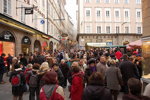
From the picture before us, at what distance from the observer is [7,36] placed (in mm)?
15250

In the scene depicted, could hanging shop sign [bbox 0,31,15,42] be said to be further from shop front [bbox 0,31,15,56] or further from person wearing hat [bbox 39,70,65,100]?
person wearing hat [bbox 39,70,65,100]

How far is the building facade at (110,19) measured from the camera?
4341cm

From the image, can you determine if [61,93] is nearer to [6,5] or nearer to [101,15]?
[6,5]

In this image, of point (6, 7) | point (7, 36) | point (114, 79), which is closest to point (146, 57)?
point (114, 79)

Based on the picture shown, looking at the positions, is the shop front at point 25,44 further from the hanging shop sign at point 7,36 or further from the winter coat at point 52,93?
the winter coat at point 52,93

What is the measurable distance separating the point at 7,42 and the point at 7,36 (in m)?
1.02

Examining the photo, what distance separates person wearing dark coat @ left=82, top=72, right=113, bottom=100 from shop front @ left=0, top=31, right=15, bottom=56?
41.4 feet

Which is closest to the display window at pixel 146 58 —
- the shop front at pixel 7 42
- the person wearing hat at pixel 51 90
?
the person wearing hat at pixel 51 90

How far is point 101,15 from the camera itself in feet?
145

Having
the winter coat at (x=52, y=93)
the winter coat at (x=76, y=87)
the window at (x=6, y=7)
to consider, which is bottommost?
the winter coat at (x=76, y=87)

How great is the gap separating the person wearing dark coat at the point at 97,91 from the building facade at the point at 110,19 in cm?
3976

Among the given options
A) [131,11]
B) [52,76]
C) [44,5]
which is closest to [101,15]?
[131,11]

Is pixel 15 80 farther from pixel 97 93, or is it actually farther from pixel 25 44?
pixel 25 44

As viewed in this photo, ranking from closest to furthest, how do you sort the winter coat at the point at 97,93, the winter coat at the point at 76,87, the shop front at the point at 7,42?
the winter coat at the point at 97,93 → the winter coat at the point at 76,87 → the shop front at the point at 7,42
